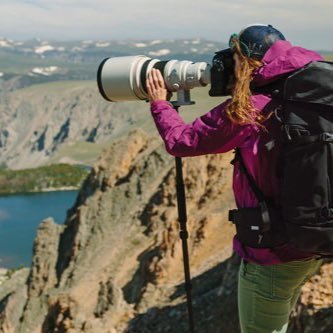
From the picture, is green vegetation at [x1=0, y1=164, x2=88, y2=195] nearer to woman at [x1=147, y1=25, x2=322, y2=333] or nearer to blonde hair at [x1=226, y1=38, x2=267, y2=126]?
woman at [x1=147, y1=25, x2=322, y2=333]

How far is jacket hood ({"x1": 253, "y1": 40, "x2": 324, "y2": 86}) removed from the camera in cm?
308

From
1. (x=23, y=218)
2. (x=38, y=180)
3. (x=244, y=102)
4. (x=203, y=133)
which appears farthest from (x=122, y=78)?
(x=38, y=180)

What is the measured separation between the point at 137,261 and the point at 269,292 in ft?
50.0

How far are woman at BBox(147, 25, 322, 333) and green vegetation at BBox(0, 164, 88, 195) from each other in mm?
134151

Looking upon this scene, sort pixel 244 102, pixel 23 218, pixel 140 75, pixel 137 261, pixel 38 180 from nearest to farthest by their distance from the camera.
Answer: pixel 244 102 → pixel 140 75 → pixel 137 261 → pixel 23 218 → pixel 38 180

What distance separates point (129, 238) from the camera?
830 inches

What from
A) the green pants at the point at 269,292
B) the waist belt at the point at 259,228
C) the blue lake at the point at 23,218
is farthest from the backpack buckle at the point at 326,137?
the blue lake at the point at 23,218

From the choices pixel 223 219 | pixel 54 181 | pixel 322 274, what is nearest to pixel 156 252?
pixel 223 219

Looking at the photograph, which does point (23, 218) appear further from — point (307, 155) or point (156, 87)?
point (307, 155)

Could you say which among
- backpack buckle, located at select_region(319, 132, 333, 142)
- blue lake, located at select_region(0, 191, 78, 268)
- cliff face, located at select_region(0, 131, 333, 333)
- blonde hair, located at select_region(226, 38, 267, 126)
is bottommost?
blue lake, located at select_region(0, 191, 78, 268)

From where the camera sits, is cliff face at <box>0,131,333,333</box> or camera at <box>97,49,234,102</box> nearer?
camera at <box>97,49,234,102</box>

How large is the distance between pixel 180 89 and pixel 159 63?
0.24 m

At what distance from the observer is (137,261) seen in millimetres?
18406

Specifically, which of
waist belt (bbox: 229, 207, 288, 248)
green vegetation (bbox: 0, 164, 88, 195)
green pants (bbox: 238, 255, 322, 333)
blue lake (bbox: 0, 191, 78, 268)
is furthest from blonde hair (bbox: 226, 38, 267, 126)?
green vegetation (bbox: 0, 164, 88, 195)
